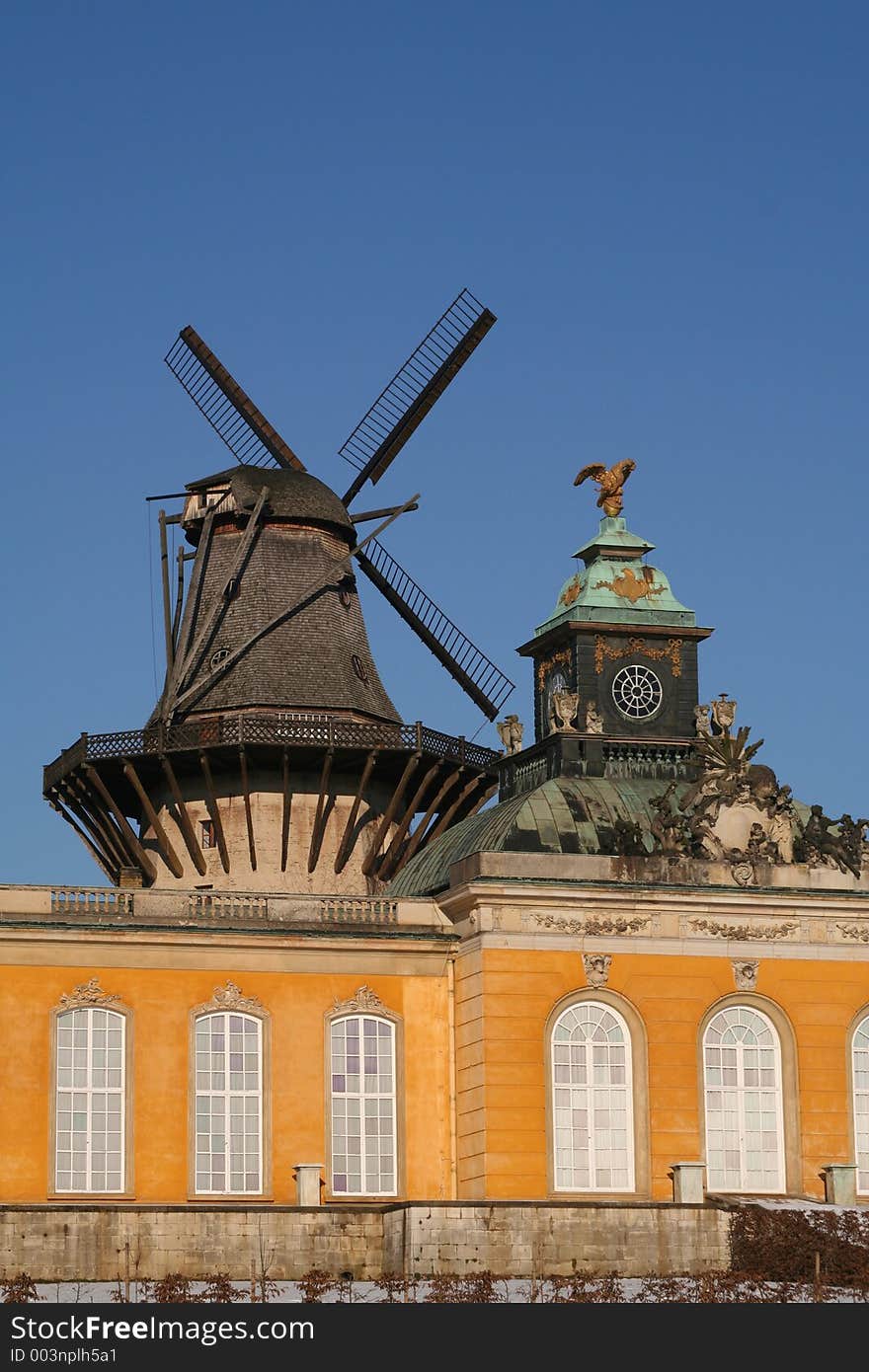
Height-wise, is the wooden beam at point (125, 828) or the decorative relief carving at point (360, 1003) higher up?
the wooden beam at point (125, 828)

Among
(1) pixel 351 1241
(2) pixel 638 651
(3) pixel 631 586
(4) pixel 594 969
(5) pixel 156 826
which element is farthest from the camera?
(5) pixel 156 826

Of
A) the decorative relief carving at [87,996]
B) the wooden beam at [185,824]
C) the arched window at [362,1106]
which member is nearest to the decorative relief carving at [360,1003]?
the arched window at [362,1106]

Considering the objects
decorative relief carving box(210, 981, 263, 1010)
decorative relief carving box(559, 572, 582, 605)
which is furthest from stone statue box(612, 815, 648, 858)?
decorative relief carving box(559, 572, 582, 605)

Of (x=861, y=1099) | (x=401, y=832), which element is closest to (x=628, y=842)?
(x=861, y=1099)

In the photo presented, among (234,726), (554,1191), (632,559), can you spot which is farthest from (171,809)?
(554,1191)

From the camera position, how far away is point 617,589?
185ft

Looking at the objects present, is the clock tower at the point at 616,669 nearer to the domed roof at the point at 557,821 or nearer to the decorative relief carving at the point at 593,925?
the domed roof at the point at 557,821

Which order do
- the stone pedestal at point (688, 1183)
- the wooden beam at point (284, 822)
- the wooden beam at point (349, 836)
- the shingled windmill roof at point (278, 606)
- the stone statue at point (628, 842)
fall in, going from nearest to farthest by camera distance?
the stone pedestal at point (688, 1183) < the stone statue at point (628, 842) < the wooden beam at point (284, 822) < the wooden beam at point (349, 836) < the shingled windmill roof at point (278, 606)

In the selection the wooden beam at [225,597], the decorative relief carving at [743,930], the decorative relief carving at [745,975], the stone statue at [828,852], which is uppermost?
the wooden beam at [225,597]

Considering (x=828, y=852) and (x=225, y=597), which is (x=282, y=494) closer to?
(x=225, y=597)

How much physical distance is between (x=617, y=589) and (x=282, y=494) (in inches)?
422

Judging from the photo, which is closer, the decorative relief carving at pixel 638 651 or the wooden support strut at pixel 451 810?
the decorative relief carving at pixel 638 651

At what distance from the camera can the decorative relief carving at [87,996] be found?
48.3 m

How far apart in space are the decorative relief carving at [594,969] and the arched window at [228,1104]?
5.78 m
